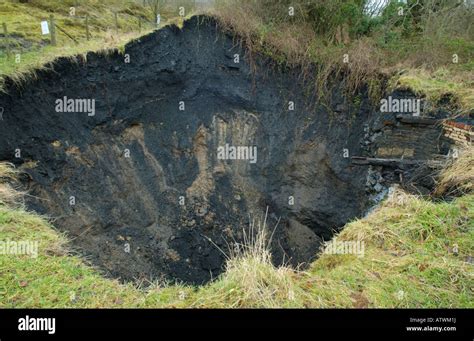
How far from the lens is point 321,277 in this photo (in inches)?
124

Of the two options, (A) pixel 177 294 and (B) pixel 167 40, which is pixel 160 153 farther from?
(A) pixel 177 294

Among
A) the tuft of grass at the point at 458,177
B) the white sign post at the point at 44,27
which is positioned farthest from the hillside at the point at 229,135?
the white sign post at the point at 44,27

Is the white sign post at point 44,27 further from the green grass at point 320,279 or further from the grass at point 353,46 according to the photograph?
the green grass at point 320,279

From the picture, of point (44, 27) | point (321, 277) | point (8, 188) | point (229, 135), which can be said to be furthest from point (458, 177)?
point (44, 27)

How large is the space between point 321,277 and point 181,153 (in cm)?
485

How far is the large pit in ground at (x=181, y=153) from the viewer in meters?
5.93

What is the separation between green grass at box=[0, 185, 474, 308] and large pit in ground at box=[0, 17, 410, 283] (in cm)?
247

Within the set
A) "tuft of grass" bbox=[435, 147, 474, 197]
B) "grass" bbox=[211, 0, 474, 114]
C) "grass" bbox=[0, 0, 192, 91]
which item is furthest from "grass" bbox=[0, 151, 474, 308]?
"grass" bbox=[211, 0, 474, 114]

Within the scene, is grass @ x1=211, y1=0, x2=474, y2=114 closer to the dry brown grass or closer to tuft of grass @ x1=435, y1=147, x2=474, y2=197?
tuft of grass @ x1=435, y1=147, x2=474, y2=197

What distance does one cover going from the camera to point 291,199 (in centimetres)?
720

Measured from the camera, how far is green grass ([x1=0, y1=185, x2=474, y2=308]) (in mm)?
2768

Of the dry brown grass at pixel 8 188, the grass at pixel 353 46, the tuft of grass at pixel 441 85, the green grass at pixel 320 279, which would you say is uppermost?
the grass at pixel 353 46

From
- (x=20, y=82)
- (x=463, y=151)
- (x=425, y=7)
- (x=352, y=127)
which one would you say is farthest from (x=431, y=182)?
(x=20, y=82)

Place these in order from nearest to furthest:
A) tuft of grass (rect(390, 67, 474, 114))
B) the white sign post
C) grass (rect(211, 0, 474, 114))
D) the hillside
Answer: the hillside
tuft of grass (rect(390, 67, 474, 114))
the white sign post
grass (rect(211, 0, 474, 114))
